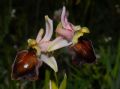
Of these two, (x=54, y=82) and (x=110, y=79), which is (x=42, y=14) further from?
(x=54, y=82)

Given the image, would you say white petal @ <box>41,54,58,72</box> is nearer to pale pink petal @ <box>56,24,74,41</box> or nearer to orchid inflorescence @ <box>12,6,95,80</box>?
orchid inflorescence @ <box>12,6,95,80</box>

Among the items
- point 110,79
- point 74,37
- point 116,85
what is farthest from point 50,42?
point 110,79

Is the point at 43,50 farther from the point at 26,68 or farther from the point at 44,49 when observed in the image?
the point at 26,68

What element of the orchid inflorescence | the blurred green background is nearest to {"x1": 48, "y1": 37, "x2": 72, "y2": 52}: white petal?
the orchid inflorescence

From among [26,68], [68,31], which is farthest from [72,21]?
[26,68]

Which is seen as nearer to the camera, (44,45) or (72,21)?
(44,45)

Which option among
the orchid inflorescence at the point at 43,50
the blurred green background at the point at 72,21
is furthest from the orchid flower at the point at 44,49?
the blurred green background at the point at 72,21
